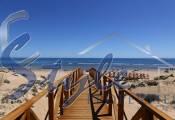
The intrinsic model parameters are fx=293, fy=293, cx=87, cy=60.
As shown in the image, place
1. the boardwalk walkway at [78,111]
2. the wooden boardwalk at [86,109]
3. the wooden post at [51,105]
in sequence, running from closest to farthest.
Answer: the wooden boardwalk at [86,109] → the wooden post at [51,105] → the boardwalk walkway at [78,111]

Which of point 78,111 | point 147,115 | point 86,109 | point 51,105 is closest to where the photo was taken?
point 147,115

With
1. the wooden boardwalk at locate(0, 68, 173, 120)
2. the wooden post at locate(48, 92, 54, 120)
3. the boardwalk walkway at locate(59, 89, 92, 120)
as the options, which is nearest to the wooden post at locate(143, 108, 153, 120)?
the wooden boardwalk at locate(0, 68, 173, 120)

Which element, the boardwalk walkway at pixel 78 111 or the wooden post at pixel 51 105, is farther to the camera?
the boardwalk walkway at pixel 78 111

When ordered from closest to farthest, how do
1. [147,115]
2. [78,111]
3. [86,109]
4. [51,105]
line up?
[147,115] < [51,105] < [78,111] < [86,109]

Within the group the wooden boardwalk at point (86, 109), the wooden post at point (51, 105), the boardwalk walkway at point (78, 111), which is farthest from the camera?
the boardwalk walkway at point (78, 111)

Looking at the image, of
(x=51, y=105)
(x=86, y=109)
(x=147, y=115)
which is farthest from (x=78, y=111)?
(x=147, y=115)

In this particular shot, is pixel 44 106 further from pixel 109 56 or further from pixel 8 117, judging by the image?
pixel 8 117

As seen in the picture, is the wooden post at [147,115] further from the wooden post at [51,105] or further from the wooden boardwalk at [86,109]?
the wooden post at [51,105]

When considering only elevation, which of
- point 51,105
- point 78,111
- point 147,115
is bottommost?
point 78,111

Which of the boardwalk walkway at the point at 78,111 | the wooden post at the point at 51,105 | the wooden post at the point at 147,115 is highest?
the wooden post at the point at 147,115

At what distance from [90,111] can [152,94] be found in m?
8.95

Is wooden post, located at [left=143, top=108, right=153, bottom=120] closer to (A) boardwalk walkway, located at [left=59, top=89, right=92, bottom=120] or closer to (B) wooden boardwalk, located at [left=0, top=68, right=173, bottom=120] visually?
(B) wooden boardwalk, located at [left=0, top=68, right=173, bottom=120]

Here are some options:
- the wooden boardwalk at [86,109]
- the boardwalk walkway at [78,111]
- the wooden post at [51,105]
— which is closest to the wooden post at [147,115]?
the wooden boardwalk at [86,109]

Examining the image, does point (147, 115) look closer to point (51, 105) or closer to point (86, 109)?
point (51, 105)
